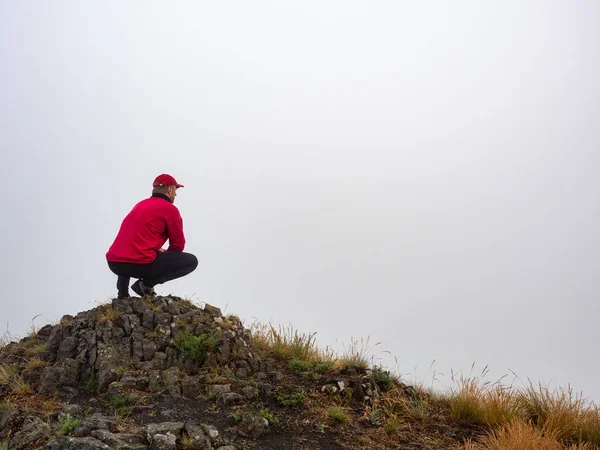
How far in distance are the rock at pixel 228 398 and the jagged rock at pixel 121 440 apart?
1.46 m

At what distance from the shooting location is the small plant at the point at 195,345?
27.5 feet

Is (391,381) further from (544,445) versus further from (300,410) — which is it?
(544,445)

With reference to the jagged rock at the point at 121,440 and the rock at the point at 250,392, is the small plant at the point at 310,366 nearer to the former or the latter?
the rock at the point at 250,392

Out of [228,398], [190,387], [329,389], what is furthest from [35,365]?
[329,389]

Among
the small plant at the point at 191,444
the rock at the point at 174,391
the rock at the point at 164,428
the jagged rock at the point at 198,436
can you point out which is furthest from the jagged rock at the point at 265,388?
the small plant at the point at 191,444

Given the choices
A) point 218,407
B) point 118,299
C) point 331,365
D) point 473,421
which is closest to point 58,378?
point 118,299

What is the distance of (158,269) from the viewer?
362 inches

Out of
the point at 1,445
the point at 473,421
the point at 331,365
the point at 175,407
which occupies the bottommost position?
the point at 1,445

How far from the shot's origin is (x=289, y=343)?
978cm

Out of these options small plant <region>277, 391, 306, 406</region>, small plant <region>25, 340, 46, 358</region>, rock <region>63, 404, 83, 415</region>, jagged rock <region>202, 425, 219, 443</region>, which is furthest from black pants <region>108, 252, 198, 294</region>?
jagged rock <region>202, 425, 219, 443</region>

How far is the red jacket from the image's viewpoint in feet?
28.9

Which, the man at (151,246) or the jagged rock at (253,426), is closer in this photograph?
the jagged rock at (253,426)

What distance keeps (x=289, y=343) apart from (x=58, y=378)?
13.3 feet

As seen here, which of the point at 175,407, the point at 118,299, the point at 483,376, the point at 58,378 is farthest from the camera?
the point at 118,299
